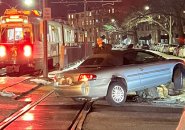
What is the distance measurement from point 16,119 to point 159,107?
4086 mm

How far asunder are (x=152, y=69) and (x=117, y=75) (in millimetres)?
Result: 1694

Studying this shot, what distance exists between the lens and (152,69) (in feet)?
44.4

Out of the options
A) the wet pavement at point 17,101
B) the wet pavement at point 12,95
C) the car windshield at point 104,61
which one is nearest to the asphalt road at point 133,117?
the wet pavement at point 17,101

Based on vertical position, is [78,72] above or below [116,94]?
above

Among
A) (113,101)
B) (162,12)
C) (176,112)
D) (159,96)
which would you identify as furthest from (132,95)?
(162,12)

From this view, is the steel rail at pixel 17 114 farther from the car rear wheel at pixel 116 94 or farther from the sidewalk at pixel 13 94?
the car rear wheel at pixel 116 94

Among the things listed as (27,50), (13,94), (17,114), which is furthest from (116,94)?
(27,50)

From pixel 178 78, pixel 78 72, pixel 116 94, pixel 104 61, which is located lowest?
pixel 116 94

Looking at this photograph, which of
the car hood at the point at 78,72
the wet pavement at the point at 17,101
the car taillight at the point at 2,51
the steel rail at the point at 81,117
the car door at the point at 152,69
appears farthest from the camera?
the car taillight at the point at 2,51

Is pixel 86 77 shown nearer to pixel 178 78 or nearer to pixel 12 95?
pixel 12 95

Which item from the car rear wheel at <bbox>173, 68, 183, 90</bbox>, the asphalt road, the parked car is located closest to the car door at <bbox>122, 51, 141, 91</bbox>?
the parked car

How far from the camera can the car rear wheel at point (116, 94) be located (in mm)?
12164

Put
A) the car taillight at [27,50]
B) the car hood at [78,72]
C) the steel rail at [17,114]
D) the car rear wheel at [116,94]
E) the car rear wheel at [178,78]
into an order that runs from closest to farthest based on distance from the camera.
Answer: the steel rail at [17,114] → the car hood at [78,72] → the car rear wheel at [116,94] → the car rear wheel at [178,78] → the car taillight at [27,50]

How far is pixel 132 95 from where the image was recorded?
48.1ft
